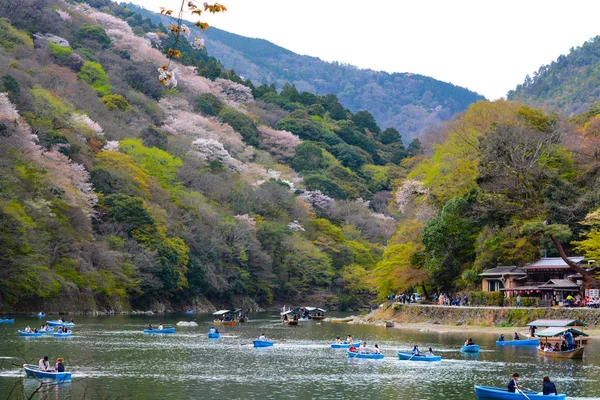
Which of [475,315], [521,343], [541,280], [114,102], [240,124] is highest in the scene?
[240,124]

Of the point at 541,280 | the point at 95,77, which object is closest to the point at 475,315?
the point at 541,280

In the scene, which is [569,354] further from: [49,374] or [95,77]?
[95,77]

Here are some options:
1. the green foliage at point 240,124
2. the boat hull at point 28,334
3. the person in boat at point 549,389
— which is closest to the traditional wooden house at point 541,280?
the person in boat at point 549,389

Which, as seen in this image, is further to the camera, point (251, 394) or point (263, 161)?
point (263, 161)

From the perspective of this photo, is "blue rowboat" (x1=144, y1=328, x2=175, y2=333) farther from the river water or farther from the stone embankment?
the stone embankment

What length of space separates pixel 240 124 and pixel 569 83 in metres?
80.7

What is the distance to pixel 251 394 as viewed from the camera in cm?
2858

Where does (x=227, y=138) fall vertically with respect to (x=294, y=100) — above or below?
below

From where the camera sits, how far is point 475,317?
55812mm

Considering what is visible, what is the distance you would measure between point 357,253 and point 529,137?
4272 centimetres

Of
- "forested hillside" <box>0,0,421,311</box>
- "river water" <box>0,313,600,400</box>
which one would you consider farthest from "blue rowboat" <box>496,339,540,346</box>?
"forested hillside" <box>0,0,421,311</box>

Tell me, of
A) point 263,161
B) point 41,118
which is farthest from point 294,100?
point 41,118

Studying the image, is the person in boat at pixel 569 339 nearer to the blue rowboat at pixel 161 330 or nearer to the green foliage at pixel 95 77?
the blue rowboat at pixel 161 330

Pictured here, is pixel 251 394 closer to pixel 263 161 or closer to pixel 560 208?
pixel 560 208
